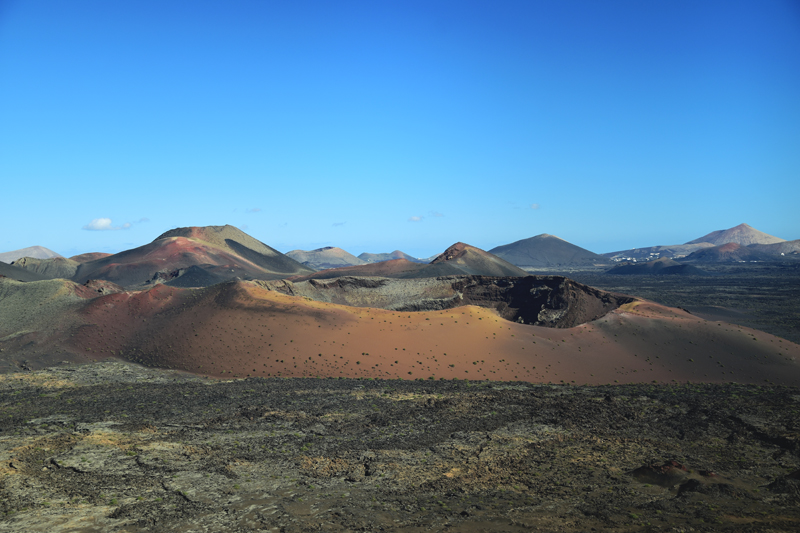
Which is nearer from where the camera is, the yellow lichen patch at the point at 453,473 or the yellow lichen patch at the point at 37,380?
the yellow lichen patch at the point at 453,473

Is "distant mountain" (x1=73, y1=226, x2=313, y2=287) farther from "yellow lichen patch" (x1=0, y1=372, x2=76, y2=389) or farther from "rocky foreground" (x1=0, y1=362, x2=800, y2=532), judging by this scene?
"rocky foreground" (x1=0, y1=362, x2=800, y2=532)

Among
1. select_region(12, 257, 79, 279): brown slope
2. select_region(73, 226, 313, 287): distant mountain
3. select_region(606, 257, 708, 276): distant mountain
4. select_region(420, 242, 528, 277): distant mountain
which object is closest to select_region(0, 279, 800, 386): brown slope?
select_region(73, 226, 313, 287): distant mountain

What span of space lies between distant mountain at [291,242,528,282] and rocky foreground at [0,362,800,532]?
2378 inches

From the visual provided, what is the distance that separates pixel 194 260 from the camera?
93.7 m

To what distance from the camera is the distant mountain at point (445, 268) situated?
8306 centimetres

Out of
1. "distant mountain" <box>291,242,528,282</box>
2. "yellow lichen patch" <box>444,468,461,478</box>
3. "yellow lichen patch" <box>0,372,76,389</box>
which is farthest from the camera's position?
"distant mountain" <box>291,242,528,282</box>

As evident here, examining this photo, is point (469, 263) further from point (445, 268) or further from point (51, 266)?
point (51, 266)

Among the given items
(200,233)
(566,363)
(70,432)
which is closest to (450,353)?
(566,363)

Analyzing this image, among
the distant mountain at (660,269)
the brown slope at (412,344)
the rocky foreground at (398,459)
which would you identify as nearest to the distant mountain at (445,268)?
the brown slope at (412,344)

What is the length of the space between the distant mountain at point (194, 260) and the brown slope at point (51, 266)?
171 cm

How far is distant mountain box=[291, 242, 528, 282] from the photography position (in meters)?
83.1

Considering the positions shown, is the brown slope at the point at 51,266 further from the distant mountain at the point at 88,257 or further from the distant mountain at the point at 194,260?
the distant mountain at the point at 88,257

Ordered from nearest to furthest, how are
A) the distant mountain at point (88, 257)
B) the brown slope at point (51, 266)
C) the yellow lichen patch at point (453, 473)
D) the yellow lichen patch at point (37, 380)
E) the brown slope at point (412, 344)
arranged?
the yellow lichen patch at point (453, 473)
the yellow lichen patch at point (37, 380)
the brown slope at point (412, 344)
the brown slope at point (51, 266)
the distant mountain at point (88, 257)

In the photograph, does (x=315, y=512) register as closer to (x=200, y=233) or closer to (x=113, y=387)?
(x=113, y=387)
